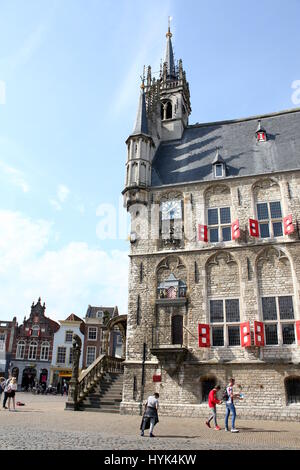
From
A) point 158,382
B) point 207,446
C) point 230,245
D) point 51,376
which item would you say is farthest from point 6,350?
point 207,446

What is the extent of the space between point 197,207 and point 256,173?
3525 mm

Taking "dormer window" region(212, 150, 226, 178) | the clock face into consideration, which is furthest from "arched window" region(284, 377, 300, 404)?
"dormer window" region(212, 150, 226, 178)

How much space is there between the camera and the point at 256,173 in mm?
19516

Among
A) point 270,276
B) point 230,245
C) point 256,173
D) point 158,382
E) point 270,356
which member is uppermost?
point 256,173

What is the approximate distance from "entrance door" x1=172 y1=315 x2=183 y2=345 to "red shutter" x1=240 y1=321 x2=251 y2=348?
2868 mm

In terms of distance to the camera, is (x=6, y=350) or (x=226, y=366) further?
(x=6, y=350)

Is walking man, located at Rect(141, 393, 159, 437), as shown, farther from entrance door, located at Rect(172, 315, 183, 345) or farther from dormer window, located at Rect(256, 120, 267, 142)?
dormer window, located at Rect(256, 120, 267, 142)

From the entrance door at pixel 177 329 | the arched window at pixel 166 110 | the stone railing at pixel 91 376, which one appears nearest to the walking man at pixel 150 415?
the entrance door at pixel 177 329

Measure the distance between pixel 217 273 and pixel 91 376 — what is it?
8.15 metres

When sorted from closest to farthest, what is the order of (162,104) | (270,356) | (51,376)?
A: (270,356) → (162,104) → (51,376)

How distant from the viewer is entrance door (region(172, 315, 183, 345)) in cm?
1772

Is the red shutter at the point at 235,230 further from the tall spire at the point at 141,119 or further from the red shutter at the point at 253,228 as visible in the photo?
the tall spire at the point at 141,119

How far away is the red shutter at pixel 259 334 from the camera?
1605cm
